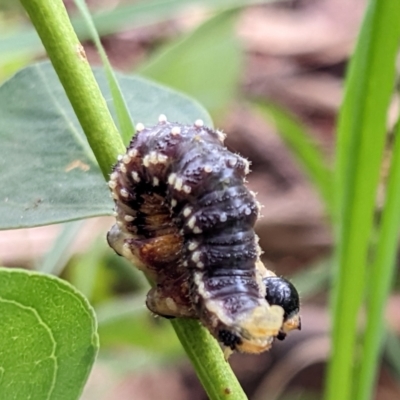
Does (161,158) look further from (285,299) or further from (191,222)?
(285,299)

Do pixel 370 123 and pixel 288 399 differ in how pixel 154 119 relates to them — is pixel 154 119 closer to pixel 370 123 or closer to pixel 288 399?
pixel 370 123

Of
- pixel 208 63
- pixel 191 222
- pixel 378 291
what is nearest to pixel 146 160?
pixel 191 222

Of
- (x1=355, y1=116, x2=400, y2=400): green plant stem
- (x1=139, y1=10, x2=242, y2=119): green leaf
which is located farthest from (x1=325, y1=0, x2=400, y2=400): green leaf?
(x1=139, y1=10, x2=242, y2=119): green leaf

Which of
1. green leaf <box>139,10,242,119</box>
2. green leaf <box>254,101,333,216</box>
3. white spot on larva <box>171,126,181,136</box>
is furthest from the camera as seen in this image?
green leaf <box>139,10,242,119</box>

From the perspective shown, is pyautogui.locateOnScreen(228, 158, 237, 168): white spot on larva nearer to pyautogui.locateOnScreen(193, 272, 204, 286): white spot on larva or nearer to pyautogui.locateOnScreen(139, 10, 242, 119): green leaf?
pyautogui.locateOnScreen(193, 272, 204, 286): white spot on larva

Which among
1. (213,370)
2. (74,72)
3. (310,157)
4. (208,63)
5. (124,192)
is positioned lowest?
(310,157)

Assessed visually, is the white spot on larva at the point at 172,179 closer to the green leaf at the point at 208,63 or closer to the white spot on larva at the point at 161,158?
the white spot on larva at the point at 161,158

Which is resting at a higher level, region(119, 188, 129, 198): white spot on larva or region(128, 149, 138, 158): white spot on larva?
region(128, 149, 138, 158): white spot on larva
